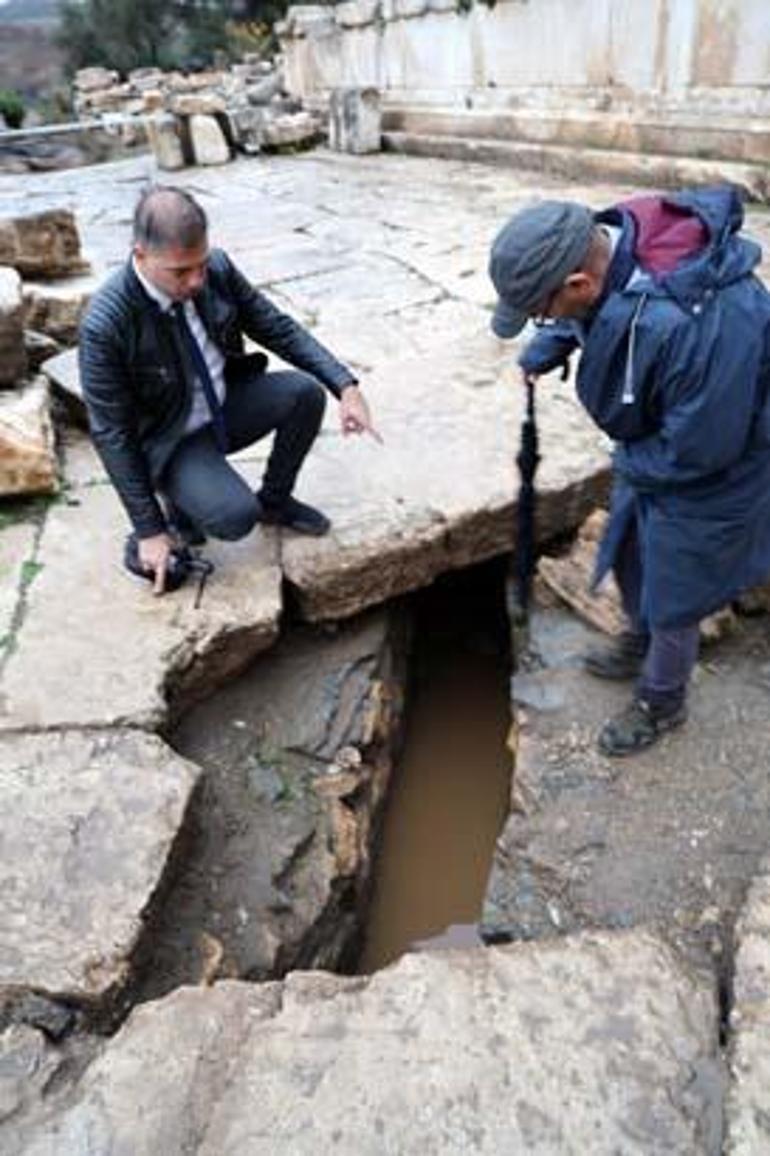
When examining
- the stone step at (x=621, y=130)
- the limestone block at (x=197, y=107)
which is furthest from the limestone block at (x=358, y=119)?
the limestone block at (x=197, y=107)

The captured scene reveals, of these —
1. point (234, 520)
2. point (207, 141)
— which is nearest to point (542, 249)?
point (234, 520)

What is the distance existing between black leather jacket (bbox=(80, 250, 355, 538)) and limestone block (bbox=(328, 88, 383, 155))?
860cm

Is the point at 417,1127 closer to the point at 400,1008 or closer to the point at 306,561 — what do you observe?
the point at 400,1008

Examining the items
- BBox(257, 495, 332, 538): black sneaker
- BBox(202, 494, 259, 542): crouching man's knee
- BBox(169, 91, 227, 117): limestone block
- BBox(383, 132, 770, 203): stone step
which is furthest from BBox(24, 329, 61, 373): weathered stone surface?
BBox(169, 91, 227, 117): limestone block

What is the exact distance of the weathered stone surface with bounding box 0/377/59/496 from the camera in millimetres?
3289

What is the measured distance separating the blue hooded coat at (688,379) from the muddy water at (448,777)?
1370 millimetres

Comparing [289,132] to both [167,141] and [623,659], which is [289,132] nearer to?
[167,141]

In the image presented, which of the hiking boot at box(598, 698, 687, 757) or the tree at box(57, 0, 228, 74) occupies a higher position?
the tree at box(57, 0, 228, 74)

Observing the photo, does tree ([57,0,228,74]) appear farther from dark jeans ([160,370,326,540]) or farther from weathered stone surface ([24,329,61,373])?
dark jeans ([160,370,326,540])

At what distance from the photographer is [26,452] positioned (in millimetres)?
3311

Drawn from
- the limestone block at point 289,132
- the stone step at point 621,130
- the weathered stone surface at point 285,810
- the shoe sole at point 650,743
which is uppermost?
the stone step at point 621,130

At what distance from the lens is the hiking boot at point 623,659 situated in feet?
9.29

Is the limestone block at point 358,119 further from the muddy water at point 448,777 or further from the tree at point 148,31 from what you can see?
A: the tree at point 148,31

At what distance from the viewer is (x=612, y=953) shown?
1.84m
